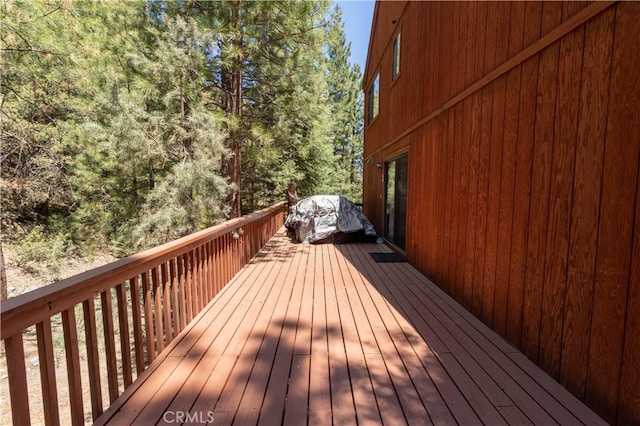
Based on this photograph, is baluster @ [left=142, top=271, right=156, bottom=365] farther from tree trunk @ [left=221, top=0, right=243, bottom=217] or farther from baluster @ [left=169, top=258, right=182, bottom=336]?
tree trunk @ [left=221, top=0, right=243, bottom=217]

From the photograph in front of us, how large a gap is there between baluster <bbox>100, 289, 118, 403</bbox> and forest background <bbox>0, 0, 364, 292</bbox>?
4500mm

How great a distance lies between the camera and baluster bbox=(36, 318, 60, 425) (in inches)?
48.4

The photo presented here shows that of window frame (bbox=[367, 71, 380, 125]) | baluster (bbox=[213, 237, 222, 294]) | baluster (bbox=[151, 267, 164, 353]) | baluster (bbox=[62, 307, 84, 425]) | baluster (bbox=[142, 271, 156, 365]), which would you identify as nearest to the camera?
baluster (bbox=[62, 307, 84, 425])

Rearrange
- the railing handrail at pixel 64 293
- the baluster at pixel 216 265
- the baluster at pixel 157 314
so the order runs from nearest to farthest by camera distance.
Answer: the railing handrail at pixel 64 293 < the baluster at pixel 157 314 < the baluster at pixel 216 265

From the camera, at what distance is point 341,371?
191cm

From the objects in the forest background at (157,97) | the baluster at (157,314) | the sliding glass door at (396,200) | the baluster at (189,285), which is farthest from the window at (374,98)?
the baluster at (157,314)

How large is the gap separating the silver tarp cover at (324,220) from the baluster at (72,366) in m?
5.09

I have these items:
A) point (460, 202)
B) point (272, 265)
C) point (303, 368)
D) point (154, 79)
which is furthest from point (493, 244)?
point (154, 79)

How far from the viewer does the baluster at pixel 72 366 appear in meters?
1.37

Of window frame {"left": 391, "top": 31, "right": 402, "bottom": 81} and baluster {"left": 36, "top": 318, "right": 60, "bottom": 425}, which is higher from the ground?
window frame {"left": 391, "top": 31, "right": 402, "bottom": 81}

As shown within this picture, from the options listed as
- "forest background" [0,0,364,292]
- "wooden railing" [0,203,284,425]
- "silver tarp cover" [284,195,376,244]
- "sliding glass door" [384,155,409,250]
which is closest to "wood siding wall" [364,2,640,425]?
"sliding glass door" [384,155,409,250]

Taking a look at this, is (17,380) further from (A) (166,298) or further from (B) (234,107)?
(B) (234,107)

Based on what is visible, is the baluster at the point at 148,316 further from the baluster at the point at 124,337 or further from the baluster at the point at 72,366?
the baluster at the point at 72,366

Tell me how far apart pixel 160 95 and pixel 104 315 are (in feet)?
18.7
